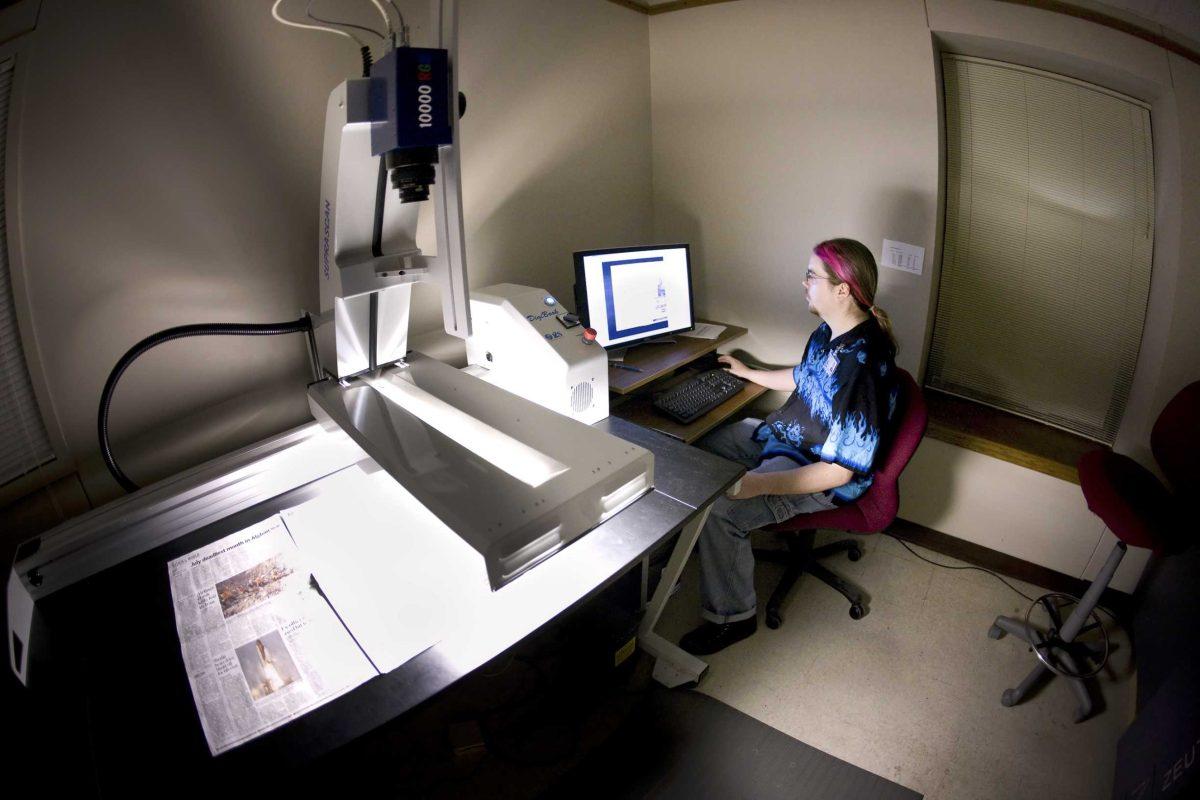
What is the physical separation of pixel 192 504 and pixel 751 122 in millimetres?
2364

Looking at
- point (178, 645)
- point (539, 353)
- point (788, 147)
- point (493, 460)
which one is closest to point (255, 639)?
point (178, 645)

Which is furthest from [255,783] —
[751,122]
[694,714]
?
[751,122]

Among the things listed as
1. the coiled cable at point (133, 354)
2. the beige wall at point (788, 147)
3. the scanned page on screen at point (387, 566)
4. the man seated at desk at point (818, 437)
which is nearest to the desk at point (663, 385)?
the man seated at desk at point (818, 437)

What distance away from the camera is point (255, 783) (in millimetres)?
740

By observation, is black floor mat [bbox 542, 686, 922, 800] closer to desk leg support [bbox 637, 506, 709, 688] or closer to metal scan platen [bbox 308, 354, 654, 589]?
desk leg support [bbox 637, 506, 709, 688]

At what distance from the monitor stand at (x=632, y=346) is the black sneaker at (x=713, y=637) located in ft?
3.41

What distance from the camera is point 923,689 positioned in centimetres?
184

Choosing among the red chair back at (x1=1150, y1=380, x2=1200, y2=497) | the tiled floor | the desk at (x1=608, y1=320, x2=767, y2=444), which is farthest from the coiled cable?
the red chair back at (x1=1150, y1=380, x2=1200, y2=497)

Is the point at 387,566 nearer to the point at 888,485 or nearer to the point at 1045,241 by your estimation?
the point at 888,485

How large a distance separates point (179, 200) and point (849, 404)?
1818 millimetres

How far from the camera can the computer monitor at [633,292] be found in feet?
6.78

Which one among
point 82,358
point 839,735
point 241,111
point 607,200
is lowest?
point 839,735

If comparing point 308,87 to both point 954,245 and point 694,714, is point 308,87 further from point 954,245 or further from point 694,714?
point 954,245

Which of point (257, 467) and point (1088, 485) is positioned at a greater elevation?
point (257, 467)
